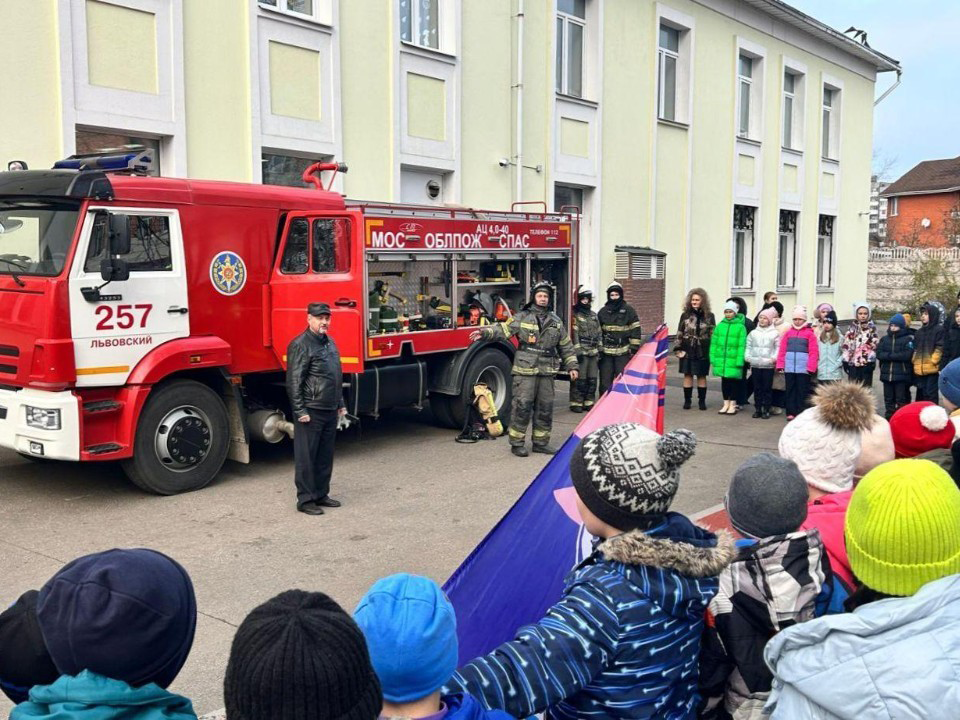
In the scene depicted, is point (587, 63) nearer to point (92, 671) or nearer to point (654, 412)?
point (654, 412)

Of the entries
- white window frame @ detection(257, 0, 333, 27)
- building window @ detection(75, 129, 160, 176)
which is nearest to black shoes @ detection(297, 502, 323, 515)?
building window @ detection(75, 129, 160, 176)

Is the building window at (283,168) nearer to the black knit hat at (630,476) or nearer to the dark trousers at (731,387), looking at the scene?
the dark trousers at (731,387)

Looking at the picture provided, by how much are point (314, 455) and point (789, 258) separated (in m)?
20.2

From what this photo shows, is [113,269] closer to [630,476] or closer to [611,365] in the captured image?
[630,476]

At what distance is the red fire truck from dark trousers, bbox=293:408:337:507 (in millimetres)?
1171

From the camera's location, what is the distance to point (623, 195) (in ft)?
60.5

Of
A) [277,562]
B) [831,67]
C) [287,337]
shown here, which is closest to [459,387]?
[287,337]

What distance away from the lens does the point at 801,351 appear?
38.3 ft

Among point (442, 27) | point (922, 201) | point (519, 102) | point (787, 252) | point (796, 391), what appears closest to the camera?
point (796, 391)

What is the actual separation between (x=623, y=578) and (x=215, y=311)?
7.03 m

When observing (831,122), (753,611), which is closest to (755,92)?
(831,122)

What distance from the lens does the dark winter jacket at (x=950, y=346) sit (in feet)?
36.1

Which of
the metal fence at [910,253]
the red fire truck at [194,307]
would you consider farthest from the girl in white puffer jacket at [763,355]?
the metal fence at [910,253]

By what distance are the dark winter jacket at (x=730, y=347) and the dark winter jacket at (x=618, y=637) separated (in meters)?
10.6
